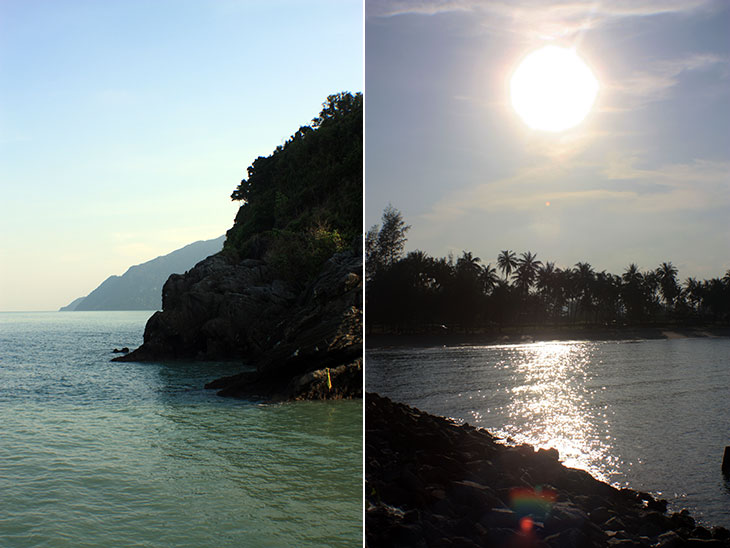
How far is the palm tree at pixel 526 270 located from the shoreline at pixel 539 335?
0.76ft

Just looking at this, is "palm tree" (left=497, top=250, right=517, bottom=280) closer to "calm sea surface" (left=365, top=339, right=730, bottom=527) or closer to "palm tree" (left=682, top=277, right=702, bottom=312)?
"calm sea surface" (left=365, top=339, right=730, bottom=527)

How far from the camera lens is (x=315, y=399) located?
11.7m

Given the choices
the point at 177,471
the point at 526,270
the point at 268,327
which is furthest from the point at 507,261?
the point at 268,327

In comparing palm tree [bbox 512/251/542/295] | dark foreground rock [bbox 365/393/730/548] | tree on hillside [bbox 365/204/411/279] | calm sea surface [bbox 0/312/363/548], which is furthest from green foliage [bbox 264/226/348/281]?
palm tree [bbox 512/251/542/295]

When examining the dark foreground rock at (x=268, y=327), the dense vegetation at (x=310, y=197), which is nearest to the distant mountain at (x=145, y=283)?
the dense vegetation at (x=310, y=197)

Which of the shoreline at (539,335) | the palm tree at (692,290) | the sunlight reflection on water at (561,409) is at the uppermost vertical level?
the palm tree at (692,290)

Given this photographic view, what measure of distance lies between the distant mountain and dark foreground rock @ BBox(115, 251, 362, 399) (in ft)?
310

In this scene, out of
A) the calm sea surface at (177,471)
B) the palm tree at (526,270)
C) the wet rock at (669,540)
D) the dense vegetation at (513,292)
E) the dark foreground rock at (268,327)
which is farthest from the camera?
the dark foreground rock at (268,327)

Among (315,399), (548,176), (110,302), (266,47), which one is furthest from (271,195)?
(110,302)

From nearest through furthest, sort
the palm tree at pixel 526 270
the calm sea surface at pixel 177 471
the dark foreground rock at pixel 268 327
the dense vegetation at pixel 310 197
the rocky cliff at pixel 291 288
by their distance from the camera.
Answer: the palm tree at pixel 526 270, the calm sea surface at pixel 177 471, the dark foreground rock at pixel 268 327, the rocky cliff at pixel 291 288, the dense vegetation at pixel 310 197

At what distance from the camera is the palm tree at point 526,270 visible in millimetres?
2166

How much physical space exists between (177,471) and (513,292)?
315 inches

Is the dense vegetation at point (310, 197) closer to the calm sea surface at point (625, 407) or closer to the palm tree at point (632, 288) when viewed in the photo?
the calm sea surface at point (625, 407)

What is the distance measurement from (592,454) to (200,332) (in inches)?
704
